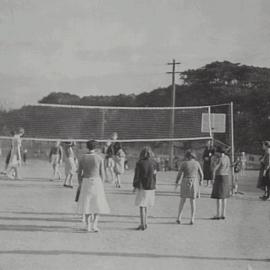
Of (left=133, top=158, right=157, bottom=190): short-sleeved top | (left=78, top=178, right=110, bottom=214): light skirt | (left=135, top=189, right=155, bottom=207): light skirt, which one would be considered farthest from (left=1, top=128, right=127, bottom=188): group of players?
(left=78, top=178, right=110, bottom=214): light skirt

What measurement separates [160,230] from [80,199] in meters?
1.62

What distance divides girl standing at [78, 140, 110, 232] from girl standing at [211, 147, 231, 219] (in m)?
2.99

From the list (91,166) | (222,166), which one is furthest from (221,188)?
(91,166)

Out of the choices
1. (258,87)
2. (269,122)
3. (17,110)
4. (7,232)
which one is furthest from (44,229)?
(258,87)

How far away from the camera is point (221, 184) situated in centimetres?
1141

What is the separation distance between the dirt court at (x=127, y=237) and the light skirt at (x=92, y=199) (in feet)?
1.36

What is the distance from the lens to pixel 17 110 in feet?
66.0

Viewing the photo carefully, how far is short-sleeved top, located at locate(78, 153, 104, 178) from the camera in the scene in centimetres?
943

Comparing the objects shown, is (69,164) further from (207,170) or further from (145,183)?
(145,183)

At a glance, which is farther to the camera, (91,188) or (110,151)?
(110,151)

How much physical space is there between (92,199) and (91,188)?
0.19 meters

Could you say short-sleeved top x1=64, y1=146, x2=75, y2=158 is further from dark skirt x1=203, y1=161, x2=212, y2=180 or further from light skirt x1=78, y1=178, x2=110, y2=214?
light skirt x1=78, y1=178, x2=110, y2=214

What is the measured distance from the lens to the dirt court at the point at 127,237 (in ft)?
23.9

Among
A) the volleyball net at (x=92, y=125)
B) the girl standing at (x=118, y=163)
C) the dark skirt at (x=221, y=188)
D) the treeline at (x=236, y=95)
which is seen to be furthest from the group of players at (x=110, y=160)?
the treeline at (x=236, y=95)
